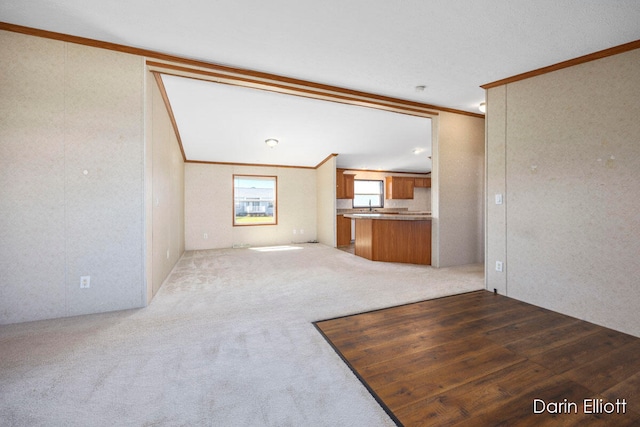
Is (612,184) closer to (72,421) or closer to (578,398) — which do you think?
(578,398)

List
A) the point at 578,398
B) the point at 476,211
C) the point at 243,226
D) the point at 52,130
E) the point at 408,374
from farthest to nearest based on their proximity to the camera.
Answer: the point at 243,226 < the point at 476,211 < the point at 52,130 < the point at 408,374 < the point at 578,398

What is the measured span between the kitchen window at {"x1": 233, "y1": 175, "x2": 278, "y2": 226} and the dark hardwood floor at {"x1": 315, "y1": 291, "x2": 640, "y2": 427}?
5.30 meters

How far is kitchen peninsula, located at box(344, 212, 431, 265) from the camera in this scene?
4738 millimetres

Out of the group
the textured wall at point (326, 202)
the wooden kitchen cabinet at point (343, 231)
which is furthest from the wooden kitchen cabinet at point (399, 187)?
the textured wall at point (326, 202)

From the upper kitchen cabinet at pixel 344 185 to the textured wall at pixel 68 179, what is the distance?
556 cm

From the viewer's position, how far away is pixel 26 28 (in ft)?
7.63

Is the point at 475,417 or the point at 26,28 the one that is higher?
the point at 26,28

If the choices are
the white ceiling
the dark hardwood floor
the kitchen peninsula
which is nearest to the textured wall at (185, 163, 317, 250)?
the kitchen peninsula

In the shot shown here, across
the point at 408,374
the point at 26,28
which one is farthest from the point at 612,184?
the point at 26,28

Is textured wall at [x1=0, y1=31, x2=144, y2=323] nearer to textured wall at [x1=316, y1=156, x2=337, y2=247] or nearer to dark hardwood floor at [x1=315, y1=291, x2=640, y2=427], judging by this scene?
dark hardwood floor at [x1=315, y1=291, x2=640, y2=427]

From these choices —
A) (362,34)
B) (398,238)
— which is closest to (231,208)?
(398,238)

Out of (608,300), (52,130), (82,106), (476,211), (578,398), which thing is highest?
(82,106)

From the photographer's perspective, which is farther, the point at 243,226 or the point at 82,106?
the point at 243,226

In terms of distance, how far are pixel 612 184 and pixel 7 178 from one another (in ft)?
17.5
